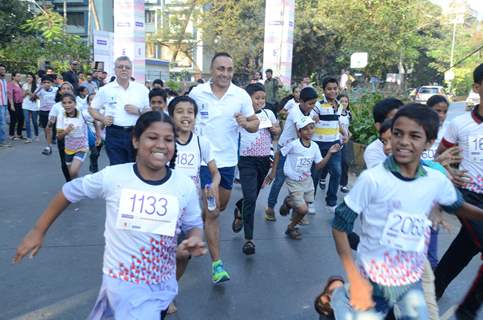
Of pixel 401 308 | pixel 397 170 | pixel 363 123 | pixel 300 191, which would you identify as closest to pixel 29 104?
pixel 363 123

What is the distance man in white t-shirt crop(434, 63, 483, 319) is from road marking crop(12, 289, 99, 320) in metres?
2.96

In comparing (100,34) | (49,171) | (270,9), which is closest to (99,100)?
(49,171)

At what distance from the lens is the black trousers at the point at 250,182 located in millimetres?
5395

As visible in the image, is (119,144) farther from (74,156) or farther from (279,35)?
(279,35)

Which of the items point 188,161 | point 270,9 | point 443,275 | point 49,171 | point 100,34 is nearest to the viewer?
point 443,275

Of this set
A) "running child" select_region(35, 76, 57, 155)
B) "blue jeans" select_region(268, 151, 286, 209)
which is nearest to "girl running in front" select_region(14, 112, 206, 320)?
"blue jeans" select_region(268, 151, 286, 209)

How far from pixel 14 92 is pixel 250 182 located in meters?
10.9

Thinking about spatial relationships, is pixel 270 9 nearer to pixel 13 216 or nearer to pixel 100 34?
pixel 100 34

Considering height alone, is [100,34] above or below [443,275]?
above

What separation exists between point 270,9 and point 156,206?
1850 centimetres

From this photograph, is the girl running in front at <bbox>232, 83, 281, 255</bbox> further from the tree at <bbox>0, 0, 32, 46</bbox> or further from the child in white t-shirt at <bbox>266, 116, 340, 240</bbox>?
the tree at <bbox>0, 0, 32, 46</bbox>

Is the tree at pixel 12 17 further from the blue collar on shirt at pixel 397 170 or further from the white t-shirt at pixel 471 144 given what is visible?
the blue collar on shirt at pixel 397 170

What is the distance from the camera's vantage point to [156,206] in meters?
2.70

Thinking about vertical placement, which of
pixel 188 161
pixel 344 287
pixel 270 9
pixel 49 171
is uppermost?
pixel 270 9
